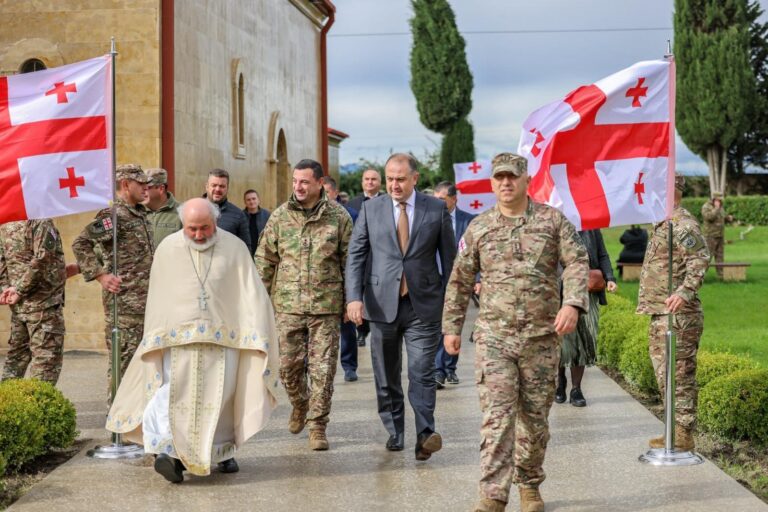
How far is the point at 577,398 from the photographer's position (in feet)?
34.9

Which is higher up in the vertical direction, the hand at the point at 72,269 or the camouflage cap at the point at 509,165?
the camouflage cap at the point at 509,165

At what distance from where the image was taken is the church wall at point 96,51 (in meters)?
14.1

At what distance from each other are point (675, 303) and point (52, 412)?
441cm

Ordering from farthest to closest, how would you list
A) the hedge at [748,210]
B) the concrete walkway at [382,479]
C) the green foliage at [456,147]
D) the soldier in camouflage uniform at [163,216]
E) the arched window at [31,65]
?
the green foliage at [456,147], the hedge at [748,210], the arched window at [31,65], the soldier in camouflage uniform at [163,216], the concrete walkway at [382,479]

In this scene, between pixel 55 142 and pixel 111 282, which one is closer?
pixel 55 142

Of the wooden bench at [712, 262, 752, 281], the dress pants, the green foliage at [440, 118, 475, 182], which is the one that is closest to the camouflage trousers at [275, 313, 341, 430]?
the dress pants

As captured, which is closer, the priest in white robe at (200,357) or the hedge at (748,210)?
the priest in white robe at (200,357)

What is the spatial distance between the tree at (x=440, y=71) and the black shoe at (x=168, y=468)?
48679mm

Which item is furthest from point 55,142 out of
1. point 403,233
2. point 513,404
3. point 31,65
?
point 31,65

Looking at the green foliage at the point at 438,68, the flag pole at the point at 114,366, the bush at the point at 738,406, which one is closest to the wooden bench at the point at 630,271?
the bush at the point at 738,406

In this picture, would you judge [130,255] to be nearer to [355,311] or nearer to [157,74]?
[355,311]

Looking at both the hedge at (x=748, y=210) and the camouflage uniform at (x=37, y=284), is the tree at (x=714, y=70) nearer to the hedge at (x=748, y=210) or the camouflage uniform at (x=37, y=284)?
the hedge at (x=748, y=210)

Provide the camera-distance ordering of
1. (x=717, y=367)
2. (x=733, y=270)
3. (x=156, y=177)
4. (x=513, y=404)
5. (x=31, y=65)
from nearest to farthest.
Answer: (x=513, y=404) → (x=156, y=177) → (x=717, y=367) → (x=31, y=65) → (x=733, y=270)

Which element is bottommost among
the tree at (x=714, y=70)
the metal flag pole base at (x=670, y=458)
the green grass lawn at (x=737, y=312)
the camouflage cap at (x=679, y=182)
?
the metal flag pole base at (x=670, y=458)
